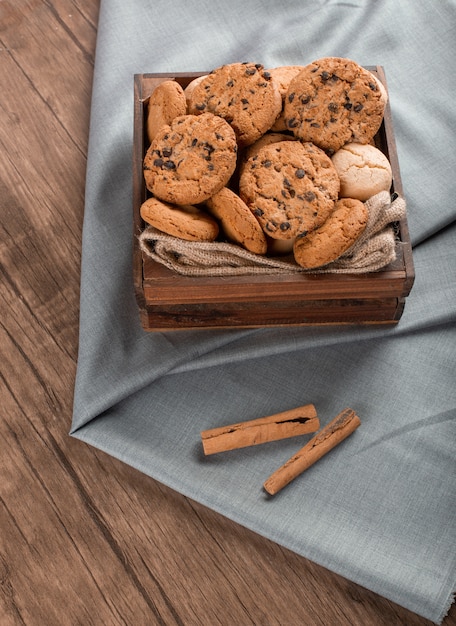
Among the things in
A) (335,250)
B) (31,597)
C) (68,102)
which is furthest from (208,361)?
(68,102)

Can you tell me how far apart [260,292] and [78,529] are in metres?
0.47

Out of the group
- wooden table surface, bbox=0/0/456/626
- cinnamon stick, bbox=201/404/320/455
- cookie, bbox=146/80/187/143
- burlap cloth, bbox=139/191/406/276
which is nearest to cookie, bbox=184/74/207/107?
cookie, bbox=146/80/187/143

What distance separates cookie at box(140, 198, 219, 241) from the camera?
1.26m

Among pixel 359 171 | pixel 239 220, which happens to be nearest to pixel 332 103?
pixel 359 171

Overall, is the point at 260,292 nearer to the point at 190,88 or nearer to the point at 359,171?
the point at 359,171

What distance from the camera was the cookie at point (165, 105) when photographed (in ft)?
4.35

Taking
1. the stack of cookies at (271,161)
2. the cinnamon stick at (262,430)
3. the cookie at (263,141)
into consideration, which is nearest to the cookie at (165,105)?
the stack of cookies at (271,161)

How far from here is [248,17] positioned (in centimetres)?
174

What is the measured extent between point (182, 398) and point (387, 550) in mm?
400

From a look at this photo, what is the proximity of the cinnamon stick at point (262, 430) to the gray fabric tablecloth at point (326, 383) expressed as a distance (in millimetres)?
23

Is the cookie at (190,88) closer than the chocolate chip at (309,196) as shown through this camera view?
No

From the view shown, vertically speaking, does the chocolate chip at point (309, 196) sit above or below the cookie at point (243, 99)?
below

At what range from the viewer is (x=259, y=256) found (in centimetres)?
128

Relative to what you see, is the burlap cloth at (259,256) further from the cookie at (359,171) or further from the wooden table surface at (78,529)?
the wooden table surface at (78,529)
